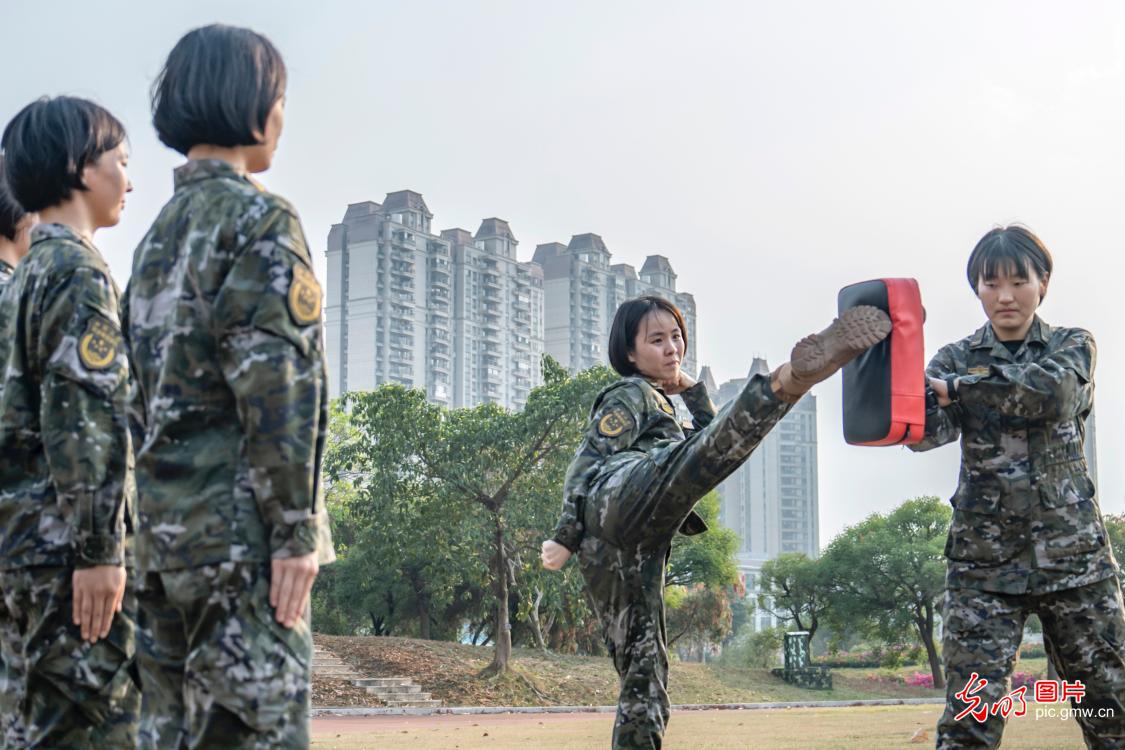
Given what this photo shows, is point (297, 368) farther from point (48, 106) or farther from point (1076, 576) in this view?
point (1076, 576)

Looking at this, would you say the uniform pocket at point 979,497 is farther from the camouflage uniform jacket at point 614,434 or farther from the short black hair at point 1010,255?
the camouflage uniform jacket at point 614,434

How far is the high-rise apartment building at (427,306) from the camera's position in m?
87.9

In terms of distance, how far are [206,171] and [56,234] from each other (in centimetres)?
106

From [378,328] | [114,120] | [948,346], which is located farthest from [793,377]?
[378,328]

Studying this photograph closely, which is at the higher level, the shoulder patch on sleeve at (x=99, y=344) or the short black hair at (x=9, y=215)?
the short black hair at (x=9, y=215)

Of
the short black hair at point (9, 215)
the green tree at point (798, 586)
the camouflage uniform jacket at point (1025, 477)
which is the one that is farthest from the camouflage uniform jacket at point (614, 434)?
the green tree at point (798, 586)

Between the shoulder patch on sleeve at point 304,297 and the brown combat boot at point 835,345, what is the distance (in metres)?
1.80

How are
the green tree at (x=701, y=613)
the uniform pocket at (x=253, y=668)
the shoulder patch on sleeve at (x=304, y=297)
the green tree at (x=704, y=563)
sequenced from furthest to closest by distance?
the green tree at (x=701, y=613) → the green tree at (x=704, y=563) → the shoulder patch on sleeve at (x=304, y=297) → the uniform pocket at (x=253, y=668)

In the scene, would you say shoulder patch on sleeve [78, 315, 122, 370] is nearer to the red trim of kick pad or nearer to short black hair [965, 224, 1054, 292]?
the red trim of kick pad

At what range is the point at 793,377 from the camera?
13.7ft

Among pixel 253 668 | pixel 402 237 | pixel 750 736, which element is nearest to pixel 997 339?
pixel 253 668

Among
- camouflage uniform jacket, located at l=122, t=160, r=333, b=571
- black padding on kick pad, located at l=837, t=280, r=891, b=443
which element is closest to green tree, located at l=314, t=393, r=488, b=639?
black padding on kick pad, located at l=837, t=280, r=891, b=443

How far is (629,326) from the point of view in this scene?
553 cm

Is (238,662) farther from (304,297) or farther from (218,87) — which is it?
(218,87)
